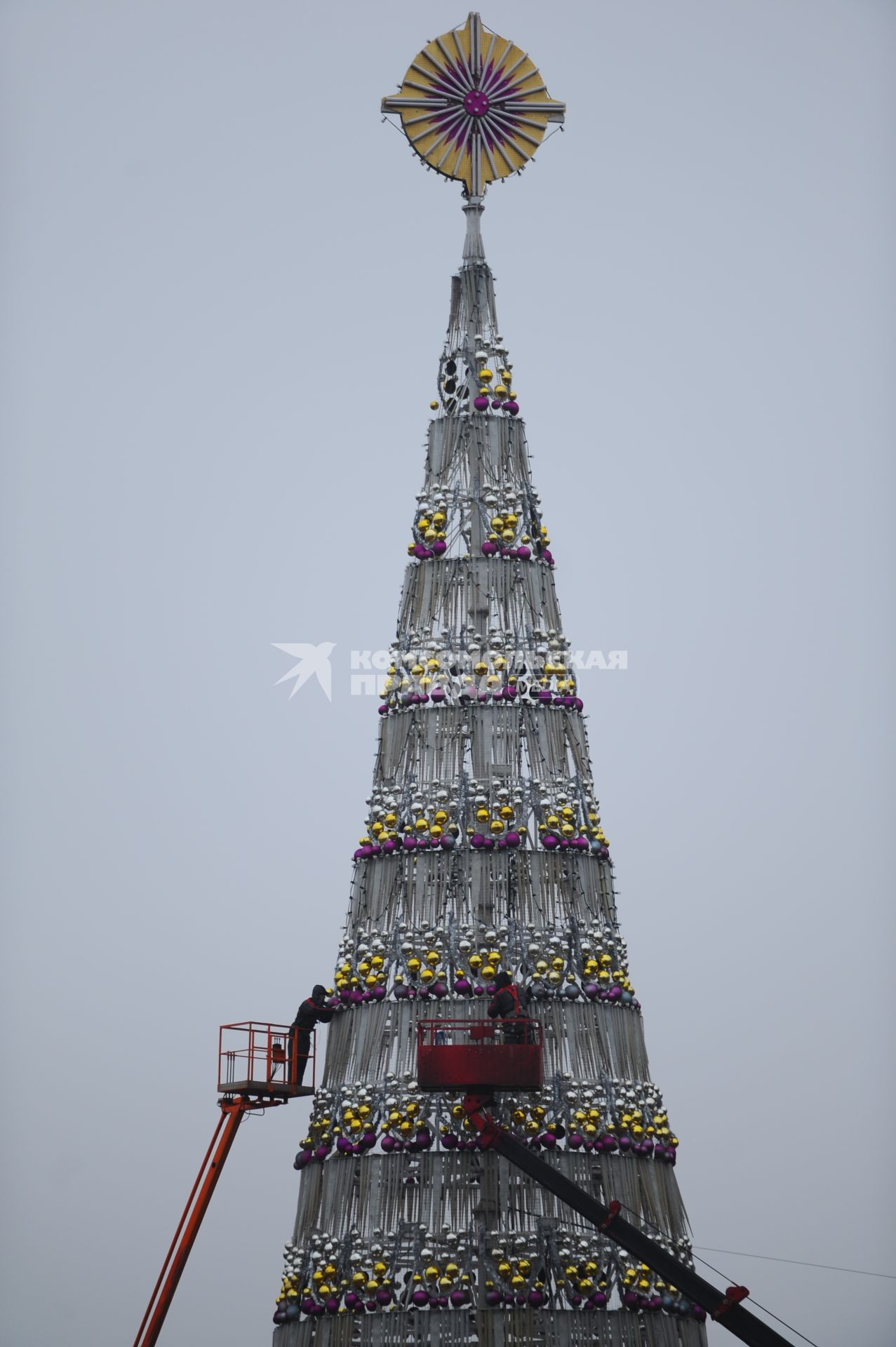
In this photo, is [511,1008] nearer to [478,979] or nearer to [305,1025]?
[478,979]

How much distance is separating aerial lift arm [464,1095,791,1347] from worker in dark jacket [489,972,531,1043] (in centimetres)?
177

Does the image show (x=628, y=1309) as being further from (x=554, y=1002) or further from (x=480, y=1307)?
(x=554, y=1002)

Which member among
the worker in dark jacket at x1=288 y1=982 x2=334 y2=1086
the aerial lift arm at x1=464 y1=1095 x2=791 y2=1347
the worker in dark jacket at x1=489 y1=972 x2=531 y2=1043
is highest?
the worker in dark jacket at x1=288 y1=982 x2=334 y2=1086

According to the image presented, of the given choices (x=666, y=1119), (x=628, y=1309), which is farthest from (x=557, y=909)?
(x=628, y=1309)

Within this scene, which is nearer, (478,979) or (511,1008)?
(511,1008)

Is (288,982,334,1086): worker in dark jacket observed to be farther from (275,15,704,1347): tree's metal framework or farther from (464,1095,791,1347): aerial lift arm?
(464,1095,791,1347): aerial lift arm

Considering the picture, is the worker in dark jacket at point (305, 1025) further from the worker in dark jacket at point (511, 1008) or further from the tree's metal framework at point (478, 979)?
the worker in dark jacket at point (511, 1008)

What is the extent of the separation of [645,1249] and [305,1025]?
819 cm

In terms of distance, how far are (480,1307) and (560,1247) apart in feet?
5.53

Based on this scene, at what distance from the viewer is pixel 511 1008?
37531 millimetres

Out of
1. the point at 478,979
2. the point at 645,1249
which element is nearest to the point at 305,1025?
the point at 478,979

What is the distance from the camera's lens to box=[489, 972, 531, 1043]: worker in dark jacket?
37562mm

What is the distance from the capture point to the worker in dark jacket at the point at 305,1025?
1610 inches

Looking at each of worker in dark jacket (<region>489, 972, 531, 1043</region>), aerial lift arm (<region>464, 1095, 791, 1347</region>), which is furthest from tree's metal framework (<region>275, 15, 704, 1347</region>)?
aerial lift arm (<region>464, 1095, 791, 1347</region>)
